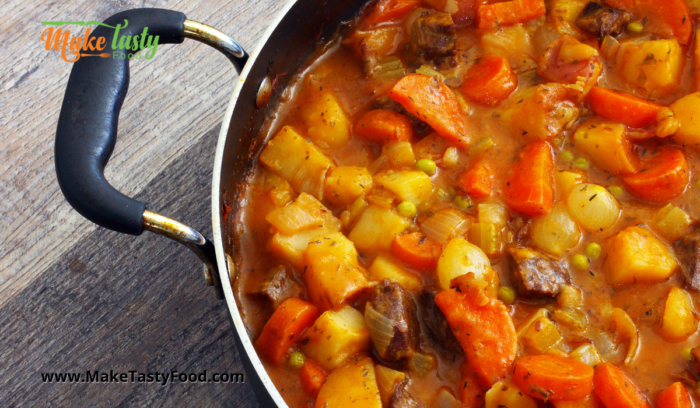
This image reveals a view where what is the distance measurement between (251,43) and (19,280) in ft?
5.17

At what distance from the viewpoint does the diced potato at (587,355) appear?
1.99 meters

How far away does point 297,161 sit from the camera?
2.34 metres

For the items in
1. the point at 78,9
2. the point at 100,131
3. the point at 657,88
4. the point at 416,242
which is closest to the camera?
the point at 100,131

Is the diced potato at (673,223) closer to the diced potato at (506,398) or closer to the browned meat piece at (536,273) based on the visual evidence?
the browned meat piece at (536,273)

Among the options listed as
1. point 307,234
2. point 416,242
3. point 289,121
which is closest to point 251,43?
point 289,121

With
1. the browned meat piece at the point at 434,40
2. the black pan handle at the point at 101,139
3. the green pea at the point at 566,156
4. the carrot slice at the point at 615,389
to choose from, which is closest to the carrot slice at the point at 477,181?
the green pea at the point at 566,156

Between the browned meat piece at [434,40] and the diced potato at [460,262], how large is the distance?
89 centimetres

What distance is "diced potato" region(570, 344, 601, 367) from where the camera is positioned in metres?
1.99

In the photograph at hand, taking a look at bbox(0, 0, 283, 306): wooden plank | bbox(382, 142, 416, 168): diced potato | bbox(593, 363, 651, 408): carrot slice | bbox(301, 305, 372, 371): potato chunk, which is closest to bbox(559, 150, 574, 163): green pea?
bbox(382, 142, 416, 168): diced potato

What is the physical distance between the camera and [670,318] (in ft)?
6.67

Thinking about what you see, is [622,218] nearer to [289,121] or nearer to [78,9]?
[289,121]

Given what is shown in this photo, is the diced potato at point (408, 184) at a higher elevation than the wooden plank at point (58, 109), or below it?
below

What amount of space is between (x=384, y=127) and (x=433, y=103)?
0.78 ft

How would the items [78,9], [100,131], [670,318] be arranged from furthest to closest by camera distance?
[78,9] → [670,318] → [100,131]
